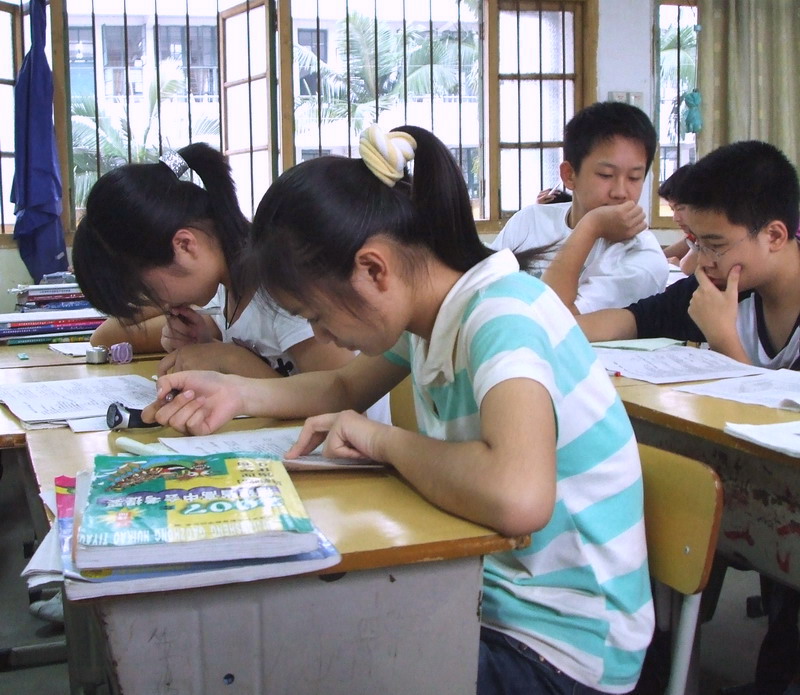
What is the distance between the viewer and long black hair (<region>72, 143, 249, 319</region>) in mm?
1567

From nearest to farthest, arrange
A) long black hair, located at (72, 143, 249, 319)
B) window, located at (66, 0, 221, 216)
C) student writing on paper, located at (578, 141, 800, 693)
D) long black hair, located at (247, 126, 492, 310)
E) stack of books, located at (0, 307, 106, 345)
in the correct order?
long black hair, located at (247, 126, 492, 310) < long black hair, located at (72, 143, 249, 319) < student writing on paper, located at (578, 141, 800, 693) < stack of books, located at (0, 307, 106, 345) < window, located at (66, 0, 221, 216)

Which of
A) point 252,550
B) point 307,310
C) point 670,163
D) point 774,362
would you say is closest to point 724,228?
point 774,362

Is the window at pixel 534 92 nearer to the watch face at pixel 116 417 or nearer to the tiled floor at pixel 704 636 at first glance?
the tiled floor at pixel 704 636

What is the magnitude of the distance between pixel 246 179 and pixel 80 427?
355 centimetres

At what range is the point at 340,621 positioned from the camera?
81 centimetres

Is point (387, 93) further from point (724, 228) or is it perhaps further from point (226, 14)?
point (724, 228)

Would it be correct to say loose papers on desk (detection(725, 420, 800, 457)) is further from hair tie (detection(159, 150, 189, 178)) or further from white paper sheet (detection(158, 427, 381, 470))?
hair tie (detection(159, 150, 189, 178))

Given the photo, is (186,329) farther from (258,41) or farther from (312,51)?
(312,51)

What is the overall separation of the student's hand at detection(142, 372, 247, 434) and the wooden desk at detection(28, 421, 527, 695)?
0.42 m

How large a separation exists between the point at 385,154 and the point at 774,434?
666 millimetres

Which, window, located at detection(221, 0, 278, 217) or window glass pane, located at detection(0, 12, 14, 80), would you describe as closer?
window glass pane, located at detection(0, 12, 14, 80)

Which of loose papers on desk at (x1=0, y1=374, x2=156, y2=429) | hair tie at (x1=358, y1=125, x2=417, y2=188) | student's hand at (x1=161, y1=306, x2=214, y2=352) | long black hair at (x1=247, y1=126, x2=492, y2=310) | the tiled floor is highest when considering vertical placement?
hair tie at (x1=358, y1=125, x2=417, y2=188)

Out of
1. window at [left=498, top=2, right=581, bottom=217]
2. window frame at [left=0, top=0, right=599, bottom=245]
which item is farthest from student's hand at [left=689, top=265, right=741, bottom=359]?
window at [left=498, top=2, right=581, bottom=217]

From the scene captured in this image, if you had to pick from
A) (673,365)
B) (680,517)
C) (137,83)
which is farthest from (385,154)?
(137,83)
